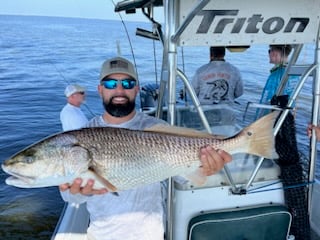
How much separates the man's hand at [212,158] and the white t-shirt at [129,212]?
425mm

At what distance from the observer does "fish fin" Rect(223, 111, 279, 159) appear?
2465mm

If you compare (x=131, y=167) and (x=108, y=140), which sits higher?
(x=108, y=140)

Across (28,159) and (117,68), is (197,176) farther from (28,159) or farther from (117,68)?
(28,159)

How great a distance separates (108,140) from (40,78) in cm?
1978

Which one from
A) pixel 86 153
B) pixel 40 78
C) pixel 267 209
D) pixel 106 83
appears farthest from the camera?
pixel 40 78

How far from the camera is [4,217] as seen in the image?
753cm

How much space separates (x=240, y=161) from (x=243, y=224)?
539 mm

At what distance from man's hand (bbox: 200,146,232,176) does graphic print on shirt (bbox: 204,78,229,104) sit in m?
2.73

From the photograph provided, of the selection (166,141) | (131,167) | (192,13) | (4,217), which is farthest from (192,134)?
(4,217)

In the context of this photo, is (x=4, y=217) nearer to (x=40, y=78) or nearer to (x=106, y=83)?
(x=106, y=83)

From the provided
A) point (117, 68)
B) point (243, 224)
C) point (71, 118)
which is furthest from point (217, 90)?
point (117, 68)

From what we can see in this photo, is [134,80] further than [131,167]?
Yes

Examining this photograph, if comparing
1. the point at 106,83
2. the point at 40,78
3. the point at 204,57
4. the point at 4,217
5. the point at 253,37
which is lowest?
the point at 4,217

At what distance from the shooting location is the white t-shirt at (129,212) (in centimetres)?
266
